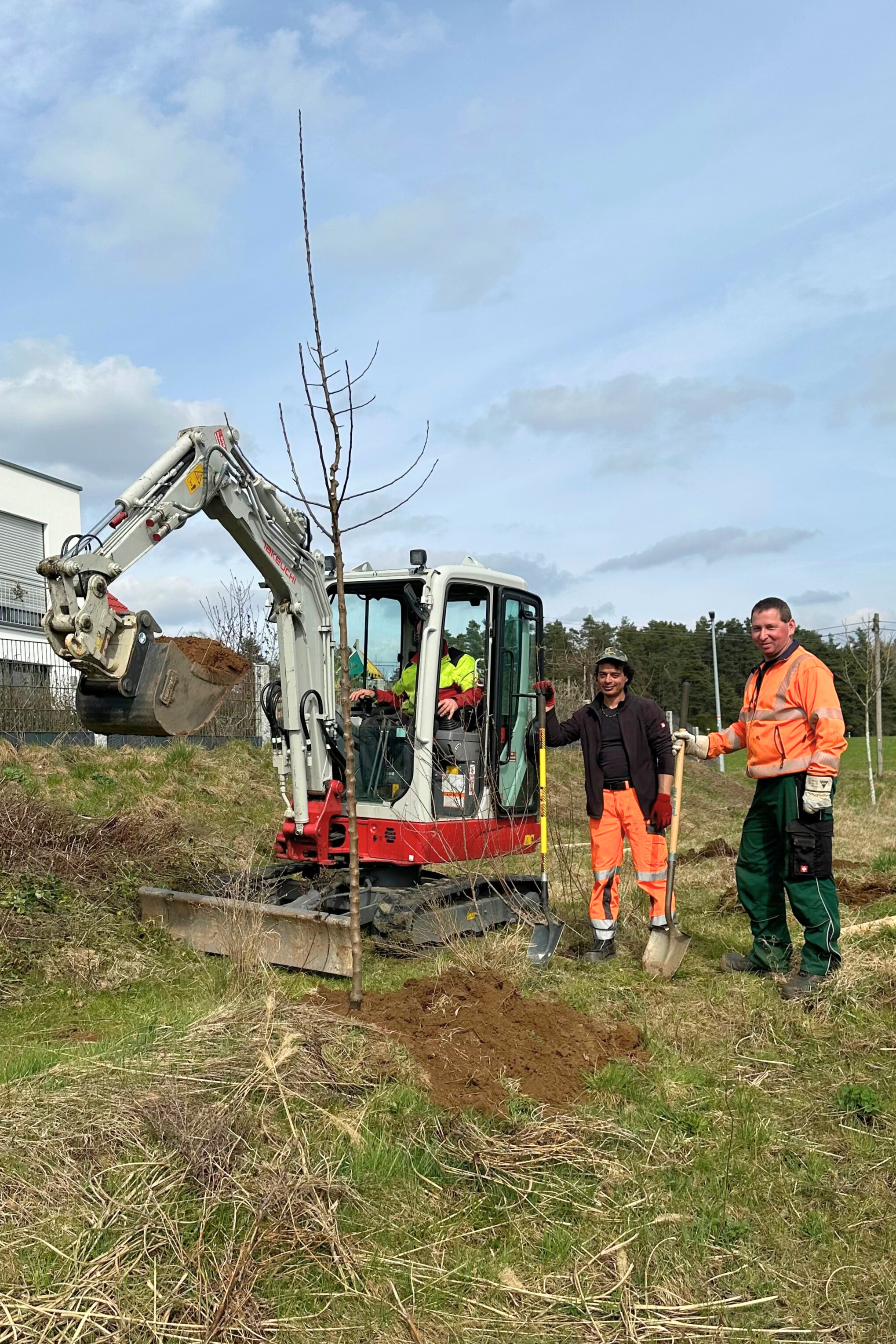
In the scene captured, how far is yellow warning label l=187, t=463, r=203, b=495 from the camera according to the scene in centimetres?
646

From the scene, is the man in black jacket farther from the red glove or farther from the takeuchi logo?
the takeuchi logo

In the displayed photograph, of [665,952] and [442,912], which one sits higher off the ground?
[442,912]

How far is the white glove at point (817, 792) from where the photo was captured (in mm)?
5863

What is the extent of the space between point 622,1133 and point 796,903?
2.47 metres

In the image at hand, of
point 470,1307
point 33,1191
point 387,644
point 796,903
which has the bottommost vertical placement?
point 470,1307

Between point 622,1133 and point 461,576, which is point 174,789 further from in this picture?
point 622,1133

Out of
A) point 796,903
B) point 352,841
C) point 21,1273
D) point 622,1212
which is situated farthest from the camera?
point 796,903

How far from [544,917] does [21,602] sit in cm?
2532

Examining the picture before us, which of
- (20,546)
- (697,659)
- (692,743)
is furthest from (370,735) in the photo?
(697,659)

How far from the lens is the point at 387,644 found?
800 cm

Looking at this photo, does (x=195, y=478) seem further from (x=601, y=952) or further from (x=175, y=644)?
(x=601, y=952)

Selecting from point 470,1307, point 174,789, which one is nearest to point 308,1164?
point 470,1307

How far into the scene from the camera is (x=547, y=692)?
7.55 m

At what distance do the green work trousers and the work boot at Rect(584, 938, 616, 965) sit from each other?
942 mm
